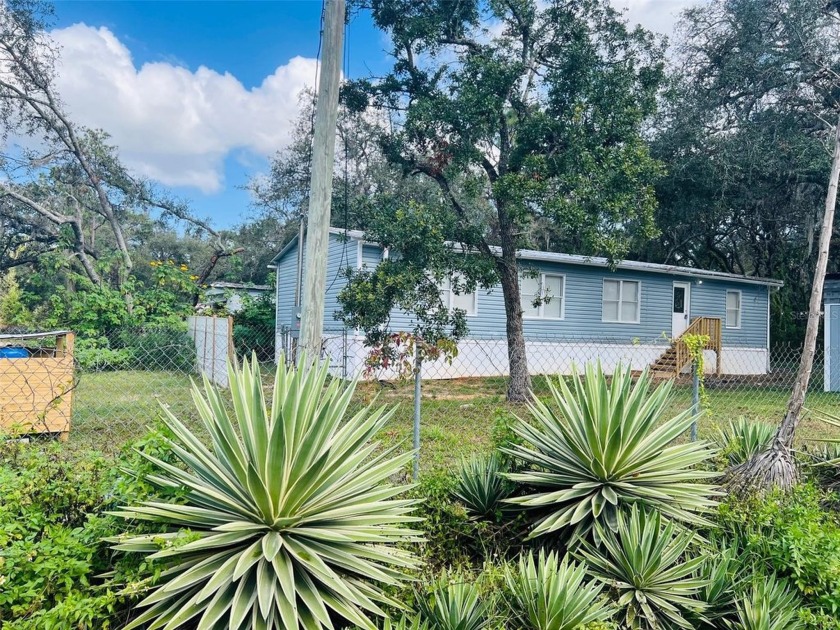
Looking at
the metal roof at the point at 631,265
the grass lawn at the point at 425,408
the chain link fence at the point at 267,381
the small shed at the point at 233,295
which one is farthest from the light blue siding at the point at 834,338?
the small shed at the point at 233,295

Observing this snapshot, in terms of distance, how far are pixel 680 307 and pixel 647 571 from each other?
18.0m

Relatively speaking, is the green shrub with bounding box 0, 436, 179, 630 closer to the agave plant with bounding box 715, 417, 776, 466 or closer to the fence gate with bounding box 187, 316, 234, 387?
the agave plant with bounding box 715, 417, 776, 466

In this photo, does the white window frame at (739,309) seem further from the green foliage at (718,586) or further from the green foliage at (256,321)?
the green foliage at (718,586)

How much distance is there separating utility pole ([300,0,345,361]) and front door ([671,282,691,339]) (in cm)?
1688

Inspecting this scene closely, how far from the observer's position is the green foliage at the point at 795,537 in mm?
Result: 2980

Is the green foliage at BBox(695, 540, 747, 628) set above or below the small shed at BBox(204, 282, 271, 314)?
below

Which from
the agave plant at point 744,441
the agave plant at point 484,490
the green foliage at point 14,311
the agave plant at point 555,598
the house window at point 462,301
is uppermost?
the house window at point 462,301

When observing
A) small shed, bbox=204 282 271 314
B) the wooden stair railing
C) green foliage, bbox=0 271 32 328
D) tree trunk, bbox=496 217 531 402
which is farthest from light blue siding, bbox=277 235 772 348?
green foliage, bbox=0 271 32 328

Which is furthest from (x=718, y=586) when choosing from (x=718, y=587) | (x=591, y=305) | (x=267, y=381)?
(x=591, y=305)

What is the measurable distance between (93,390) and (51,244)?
47.2ft

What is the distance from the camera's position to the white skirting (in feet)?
44.1

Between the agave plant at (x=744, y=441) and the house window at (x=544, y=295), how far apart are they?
11639 millimetres

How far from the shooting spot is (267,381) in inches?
273

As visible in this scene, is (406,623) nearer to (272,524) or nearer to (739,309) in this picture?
(272,524)
